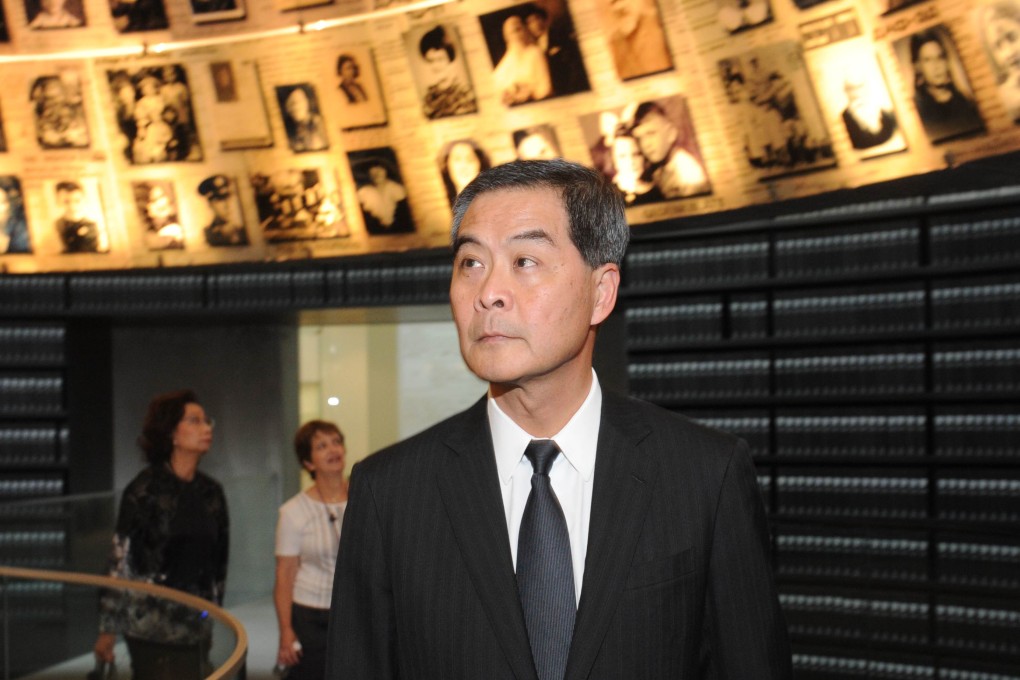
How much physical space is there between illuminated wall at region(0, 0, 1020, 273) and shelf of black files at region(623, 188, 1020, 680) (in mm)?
582

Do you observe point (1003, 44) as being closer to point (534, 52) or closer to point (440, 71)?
point (534, 52)

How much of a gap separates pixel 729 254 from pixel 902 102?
1.46 m

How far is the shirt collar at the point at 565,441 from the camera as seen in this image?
1636mm

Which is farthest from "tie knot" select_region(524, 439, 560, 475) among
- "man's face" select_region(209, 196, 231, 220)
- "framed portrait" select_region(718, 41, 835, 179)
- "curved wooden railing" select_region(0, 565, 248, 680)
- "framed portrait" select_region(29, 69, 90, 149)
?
"framed portrait" select_region(29, 69, 90, 149)

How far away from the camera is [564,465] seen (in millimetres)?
1649

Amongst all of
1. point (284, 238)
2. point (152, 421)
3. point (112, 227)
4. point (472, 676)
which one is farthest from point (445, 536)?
point (112, 227)

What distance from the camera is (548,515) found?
1.60m

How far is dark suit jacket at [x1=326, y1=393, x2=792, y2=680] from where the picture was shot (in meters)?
1.54

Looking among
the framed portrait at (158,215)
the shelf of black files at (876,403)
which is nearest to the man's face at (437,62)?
the shelf of black files at (876,403)

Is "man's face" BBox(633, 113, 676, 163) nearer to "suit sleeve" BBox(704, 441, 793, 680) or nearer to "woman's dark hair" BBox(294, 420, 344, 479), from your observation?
"woman's dark hair" BBox(294, 420, 344, 479)

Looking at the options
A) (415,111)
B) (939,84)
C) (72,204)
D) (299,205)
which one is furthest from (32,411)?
(939,84)

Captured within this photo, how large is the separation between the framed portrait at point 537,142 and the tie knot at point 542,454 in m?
4.67

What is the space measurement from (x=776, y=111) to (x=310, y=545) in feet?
8.77

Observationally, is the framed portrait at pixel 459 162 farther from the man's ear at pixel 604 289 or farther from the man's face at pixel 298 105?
the man's ear at pixel 604 289
